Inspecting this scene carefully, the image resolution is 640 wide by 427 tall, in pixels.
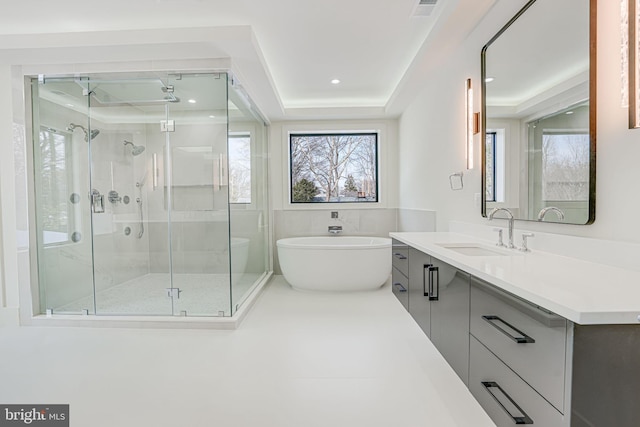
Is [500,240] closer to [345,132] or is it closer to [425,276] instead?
[425,276]

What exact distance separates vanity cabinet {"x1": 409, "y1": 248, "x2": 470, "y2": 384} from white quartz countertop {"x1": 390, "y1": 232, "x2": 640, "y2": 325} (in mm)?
110

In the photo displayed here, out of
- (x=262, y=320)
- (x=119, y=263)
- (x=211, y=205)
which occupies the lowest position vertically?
(x=262, y=320)

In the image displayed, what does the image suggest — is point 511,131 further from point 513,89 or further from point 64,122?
point 64,122

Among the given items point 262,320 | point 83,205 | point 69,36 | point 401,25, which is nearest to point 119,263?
point 83,205

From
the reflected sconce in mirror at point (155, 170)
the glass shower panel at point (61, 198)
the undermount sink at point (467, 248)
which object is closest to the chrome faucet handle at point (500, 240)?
the undermount sink at point (467, 248)

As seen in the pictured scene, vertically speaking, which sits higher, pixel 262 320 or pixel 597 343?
pixel 597 343

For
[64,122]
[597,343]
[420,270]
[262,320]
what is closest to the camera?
[597,343]

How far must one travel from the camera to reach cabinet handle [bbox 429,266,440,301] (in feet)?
5.96

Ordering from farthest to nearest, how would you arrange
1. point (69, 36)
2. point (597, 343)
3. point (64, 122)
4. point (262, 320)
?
point (64, 122) → point (262, 320) → point (69, 36) → point (597, 343)

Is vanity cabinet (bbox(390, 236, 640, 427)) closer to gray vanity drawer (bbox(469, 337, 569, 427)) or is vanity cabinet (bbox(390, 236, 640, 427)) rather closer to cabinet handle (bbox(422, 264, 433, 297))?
gray vanity drawer (bbox(469, 337, 569, 427))

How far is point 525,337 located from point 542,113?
124cm

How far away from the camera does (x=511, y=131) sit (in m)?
1.97

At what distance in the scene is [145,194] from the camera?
4172 millimetres

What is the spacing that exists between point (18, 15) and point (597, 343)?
387 centimetres
